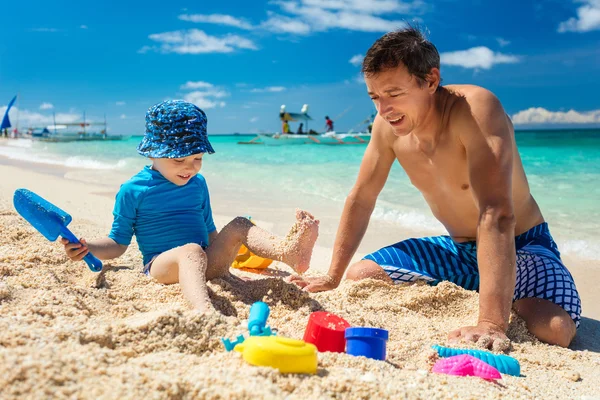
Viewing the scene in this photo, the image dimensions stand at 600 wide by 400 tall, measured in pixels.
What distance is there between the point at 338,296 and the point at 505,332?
0.73m

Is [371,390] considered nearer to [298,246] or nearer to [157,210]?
[298,246]

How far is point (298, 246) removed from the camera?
220 centimetres

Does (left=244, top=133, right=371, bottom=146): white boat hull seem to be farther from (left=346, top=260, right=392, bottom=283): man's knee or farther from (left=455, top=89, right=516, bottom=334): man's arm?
(left=455, top=89, right=516, bottom=334): man's arm

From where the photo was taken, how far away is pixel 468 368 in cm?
166

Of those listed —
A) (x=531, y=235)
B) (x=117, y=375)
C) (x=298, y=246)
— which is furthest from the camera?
(x=531, y=235)

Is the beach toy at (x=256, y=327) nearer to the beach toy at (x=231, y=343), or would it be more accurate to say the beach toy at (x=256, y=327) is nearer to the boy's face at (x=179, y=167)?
the beach toy at (x=231, y=343)

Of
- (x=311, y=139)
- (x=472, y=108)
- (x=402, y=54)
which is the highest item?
(x=311, y=139)

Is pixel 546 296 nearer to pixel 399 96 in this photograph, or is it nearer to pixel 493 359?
pixel 493 359

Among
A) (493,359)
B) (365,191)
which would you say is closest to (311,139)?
(365,191)

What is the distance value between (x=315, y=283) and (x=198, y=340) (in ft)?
3.80

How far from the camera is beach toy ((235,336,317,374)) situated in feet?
4.28

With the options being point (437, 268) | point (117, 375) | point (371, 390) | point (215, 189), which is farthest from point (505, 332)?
point (215, 189)

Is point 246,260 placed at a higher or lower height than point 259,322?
lower

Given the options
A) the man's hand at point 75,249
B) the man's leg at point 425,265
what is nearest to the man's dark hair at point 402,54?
the man's leg at point 425,265
